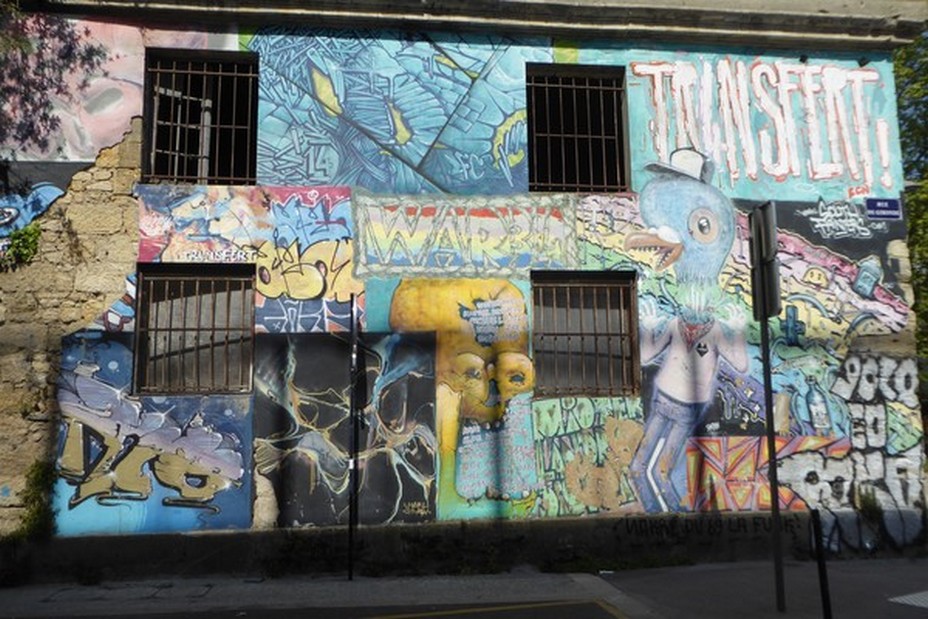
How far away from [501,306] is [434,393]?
123 centimetres

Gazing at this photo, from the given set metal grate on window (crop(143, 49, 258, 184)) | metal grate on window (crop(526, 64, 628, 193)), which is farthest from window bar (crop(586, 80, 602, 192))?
metal grate on window (crop(143, 49, 258, 184))

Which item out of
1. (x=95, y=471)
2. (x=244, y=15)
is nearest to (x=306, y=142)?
(x=244, y=15)

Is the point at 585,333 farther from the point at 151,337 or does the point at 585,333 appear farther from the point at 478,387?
the point at 151,337

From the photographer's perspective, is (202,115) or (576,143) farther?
(576,143)

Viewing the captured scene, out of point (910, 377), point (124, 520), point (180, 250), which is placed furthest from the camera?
point (910, 377)

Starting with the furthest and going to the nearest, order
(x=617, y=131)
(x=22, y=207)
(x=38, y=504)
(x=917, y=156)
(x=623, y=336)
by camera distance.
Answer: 1. (x=917, y=156)
2. (x=617, y=131)
3. (x=623, y=336)
4. (x=22, y=207)
5. (x=38, y=504)

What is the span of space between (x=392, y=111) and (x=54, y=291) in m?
4.22

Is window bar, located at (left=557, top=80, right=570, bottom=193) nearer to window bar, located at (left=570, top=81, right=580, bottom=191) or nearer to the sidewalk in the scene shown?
window bar, located at (left=570, top=81, right=580, bottom=191)

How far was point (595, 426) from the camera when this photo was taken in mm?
8680

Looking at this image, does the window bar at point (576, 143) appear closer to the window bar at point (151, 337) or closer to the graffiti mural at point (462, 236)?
the graffiti mural at point (462, 236)

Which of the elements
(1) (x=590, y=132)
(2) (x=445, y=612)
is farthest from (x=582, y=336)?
(2) (x=445, y=612)

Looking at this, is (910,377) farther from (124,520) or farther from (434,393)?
(124,520)

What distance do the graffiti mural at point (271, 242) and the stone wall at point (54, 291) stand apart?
30 cm

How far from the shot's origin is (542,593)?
7.21 metres
